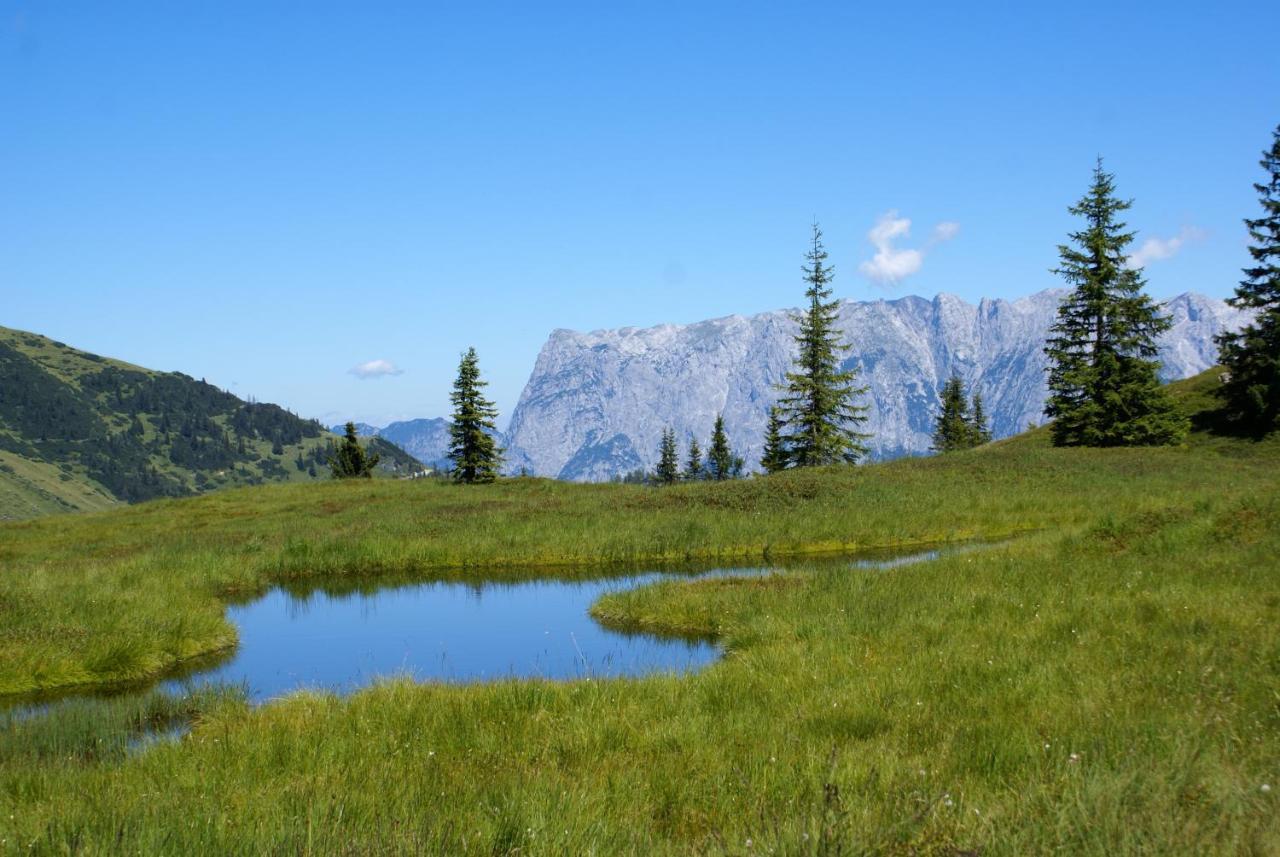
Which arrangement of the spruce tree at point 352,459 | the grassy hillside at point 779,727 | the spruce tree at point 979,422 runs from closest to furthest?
1. the grassy hillside at point 779,727
2. the spruce tree at point 352,459
3. the spruce tree at point 979,422

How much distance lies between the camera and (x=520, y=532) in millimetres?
30125

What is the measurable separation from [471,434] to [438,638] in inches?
1776

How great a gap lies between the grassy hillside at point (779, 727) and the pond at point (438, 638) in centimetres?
102

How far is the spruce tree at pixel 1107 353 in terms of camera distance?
173 feet

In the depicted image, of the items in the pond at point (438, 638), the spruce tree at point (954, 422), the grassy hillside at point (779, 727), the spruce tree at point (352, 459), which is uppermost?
the spruce tree at point (954, 422)

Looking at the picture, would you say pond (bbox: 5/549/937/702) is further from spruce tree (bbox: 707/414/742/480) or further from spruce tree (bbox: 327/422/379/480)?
spruce tree (bbox: 707/414/742/480)

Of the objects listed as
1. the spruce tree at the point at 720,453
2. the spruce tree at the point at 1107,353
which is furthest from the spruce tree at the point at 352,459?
the spruce tree at the point at 1107,353

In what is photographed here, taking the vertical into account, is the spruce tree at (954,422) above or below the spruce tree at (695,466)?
above

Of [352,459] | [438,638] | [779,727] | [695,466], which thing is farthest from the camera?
[695,466]

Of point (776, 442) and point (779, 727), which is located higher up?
point (776, 442)

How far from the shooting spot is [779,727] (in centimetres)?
891

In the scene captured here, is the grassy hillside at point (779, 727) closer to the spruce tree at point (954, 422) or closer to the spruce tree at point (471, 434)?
the spruce tree at point (471, 434)

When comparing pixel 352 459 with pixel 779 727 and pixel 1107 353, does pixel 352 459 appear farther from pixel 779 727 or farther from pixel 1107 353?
pixel 779 727

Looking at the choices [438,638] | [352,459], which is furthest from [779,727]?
[352,459]
